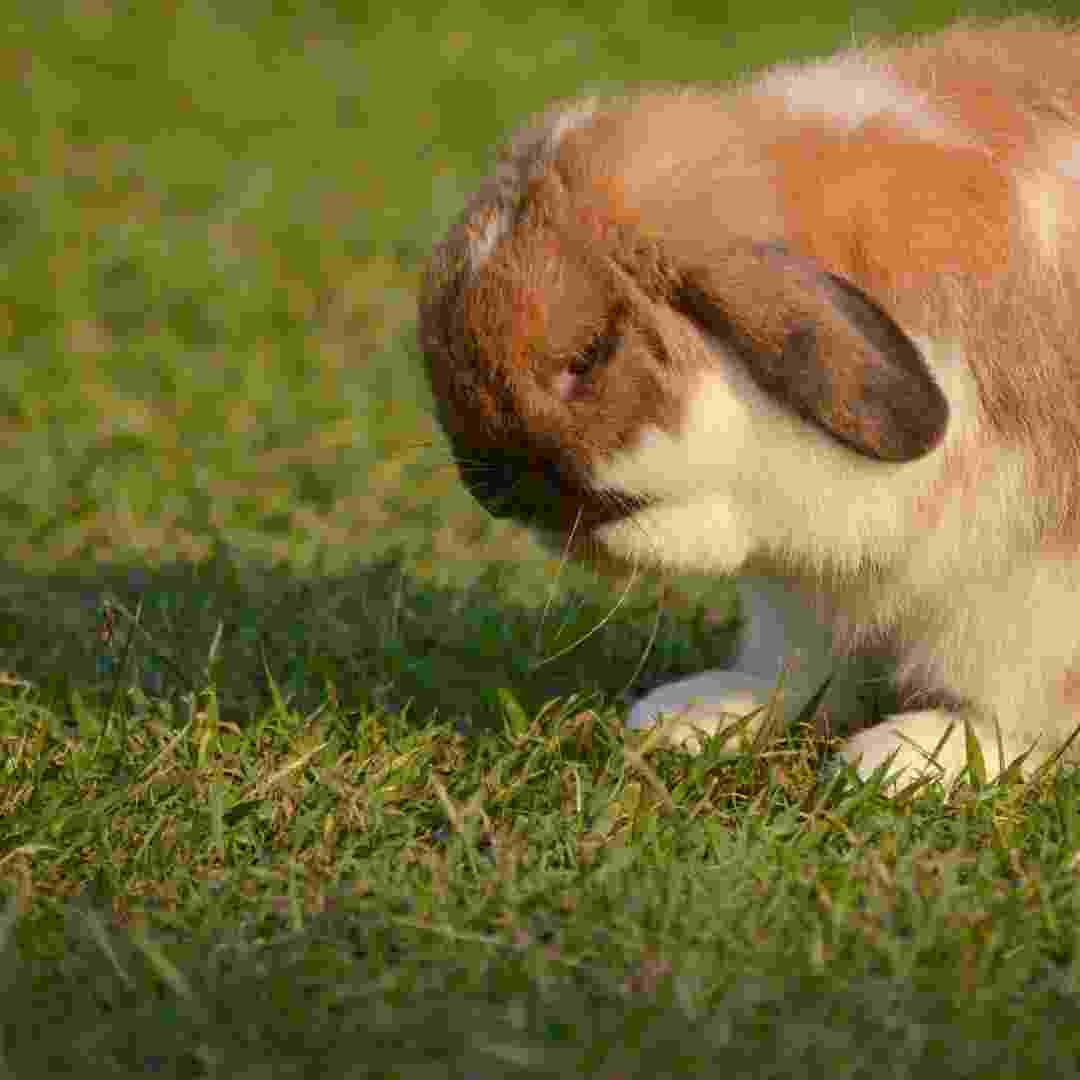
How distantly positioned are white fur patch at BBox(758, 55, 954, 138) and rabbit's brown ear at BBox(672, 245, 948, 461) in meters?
0.41

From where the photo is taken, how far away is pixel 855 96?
3.63 metres

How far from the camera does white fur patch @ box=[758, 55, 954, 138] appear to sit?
3.58 m

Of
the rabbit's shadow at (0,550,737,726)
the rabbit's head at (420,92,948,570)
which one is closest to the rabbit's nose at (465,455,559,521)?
the rabbit's head at (420,92,948,570)

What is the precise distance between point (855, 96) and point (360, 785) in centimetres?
148

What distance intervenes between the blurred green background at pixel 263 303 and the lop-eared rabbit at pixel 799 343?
692 millimetres

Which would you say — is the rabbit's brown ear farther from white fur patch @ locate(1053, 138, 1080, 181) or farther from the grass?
the grass

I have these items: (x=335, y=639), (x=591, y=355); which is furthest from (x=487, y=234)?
(x=335, y=639)

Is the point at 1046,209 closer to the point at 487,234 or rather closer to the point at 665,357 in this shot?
the point at 665,357

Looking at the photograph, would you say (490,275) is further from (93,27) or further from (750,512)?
(93,27)

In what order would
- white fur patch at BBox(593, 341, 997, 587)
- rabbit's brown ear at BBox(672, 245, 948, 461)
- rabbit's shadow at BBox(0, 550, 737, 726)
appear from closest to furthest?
rabbit's brown ear at BBox(672, 245, 948, 461), white fur patch at BBox(593, 341, 997, 587), rabbit's shadow at BBox(0, 550, 737, 726)

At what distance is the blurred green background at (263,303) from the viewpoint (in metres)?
4.99

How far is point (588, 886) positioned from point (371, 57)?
7397 millimetres

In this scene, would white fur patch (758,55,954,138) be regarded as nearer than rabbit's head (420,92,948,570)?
No

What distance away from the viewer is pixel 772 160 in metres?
3.47
